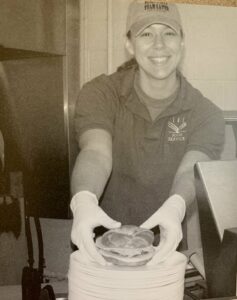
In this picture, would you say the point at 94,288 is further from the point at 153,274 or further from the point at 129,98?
the point at 129,98

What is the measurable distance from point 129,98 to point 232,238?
0.31 m

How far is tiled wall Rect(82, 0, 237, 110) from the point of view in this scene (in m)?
0.74

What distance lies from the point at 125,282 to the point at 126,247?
0.16 ft

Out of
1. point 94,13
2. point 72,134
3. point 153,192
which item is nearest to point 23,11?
point 94,13

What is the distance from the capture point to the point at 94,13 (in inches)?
29.1

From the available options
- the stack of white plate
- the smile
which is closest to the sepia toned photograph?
the smile

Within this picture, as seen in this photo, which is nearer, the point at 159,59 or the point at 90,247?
the point at 90,247

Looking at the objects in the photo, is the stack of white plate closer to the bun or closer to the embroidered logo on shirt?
the bun

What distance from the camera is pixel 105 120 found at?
754mm

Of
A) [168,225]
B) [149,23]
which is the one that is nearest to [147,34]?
[149,23]

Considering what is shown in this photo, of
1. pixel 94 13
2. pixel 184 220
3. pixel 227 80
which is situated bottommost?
pixel 184 220

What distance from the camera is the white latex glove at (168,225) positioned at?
599mm

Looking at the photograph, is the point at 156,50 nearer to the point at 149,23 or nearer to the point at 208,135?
the point at 149,23

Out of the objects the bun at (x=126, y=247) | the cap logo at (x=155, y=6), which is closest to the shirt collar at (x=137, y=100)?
the cap logo at (x=155, y=6)
